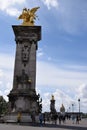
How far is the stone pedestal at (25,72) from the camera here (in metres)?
51.0

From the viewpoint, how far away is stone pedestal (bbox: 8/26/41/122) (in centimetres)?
5097

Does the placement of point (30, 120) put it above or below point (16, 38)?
below

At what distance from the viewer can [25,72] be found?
53.2 m

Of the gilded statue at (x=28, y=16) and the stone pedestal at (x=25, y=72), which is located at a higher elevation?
the gilded statue at (x=28, y=16)

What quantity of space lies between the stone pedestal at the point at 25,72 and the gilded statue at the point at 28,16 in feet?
5.83

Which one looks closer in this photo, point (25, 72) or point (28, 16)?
point (25, 72)

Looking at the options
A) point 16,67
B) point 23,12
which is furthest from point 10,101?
point 23,12

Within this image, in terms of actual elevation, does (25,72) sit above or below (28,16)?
below

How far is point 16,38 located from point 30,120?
1308cm

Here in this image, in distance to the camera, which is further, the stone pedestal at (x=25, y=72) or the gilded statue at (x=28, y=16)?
the gilded statue at (x=28, y=16)

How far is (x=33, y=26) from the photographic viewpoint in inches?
2146

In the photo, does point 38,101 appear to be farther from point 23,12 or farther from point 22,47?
point 23,12

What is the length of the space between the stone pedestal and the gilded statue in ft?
5.83

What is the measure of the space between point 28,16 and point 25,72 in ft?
Answer: 32.1
